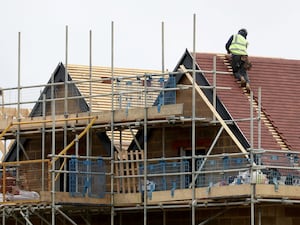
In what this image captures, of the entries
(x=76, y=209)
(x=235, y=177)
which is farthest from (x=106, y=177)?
(x=235, y=177)

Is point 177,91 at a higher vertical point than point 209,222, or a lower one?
higher

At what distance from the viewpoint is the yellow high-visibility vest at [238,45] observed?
64438 millimetres

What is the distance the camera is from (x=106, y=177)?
64688 mm

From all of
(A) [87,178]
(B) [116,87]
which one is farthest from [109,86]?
(A) [87,178]

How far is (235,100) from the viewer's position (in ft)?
209

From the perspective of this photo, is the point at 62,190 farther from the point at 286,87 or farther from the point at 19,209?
the point at 286,87

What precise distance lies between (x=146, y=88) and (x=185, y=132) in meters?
1.95

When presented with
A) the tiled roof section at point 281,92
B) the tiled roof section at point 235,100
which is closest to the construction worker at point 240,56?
the tiled roof section at point 235,100

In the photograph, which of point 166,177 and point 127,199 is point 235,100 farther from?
point 127,199

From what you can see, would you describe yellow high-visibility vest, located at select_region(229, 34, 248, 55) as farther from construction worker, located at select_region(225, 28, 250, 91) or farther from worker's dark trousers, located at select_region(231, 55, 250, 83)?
worker's dark trousers, located at select_region(231, 55, 250, 83)

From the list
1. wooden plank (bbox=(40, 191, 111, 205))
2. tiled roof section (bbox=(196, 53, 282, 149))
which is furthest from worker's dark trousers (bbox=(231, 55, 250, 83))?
wooden plank (bbox=(40, 191, 111, 205))

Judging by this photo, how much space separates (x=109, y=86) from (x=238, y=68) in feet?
20.3

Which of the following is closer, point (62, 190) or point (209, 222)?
point (209, 222)

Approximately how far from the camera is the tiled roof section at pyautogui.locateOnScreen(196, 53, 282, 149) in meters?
62.3
